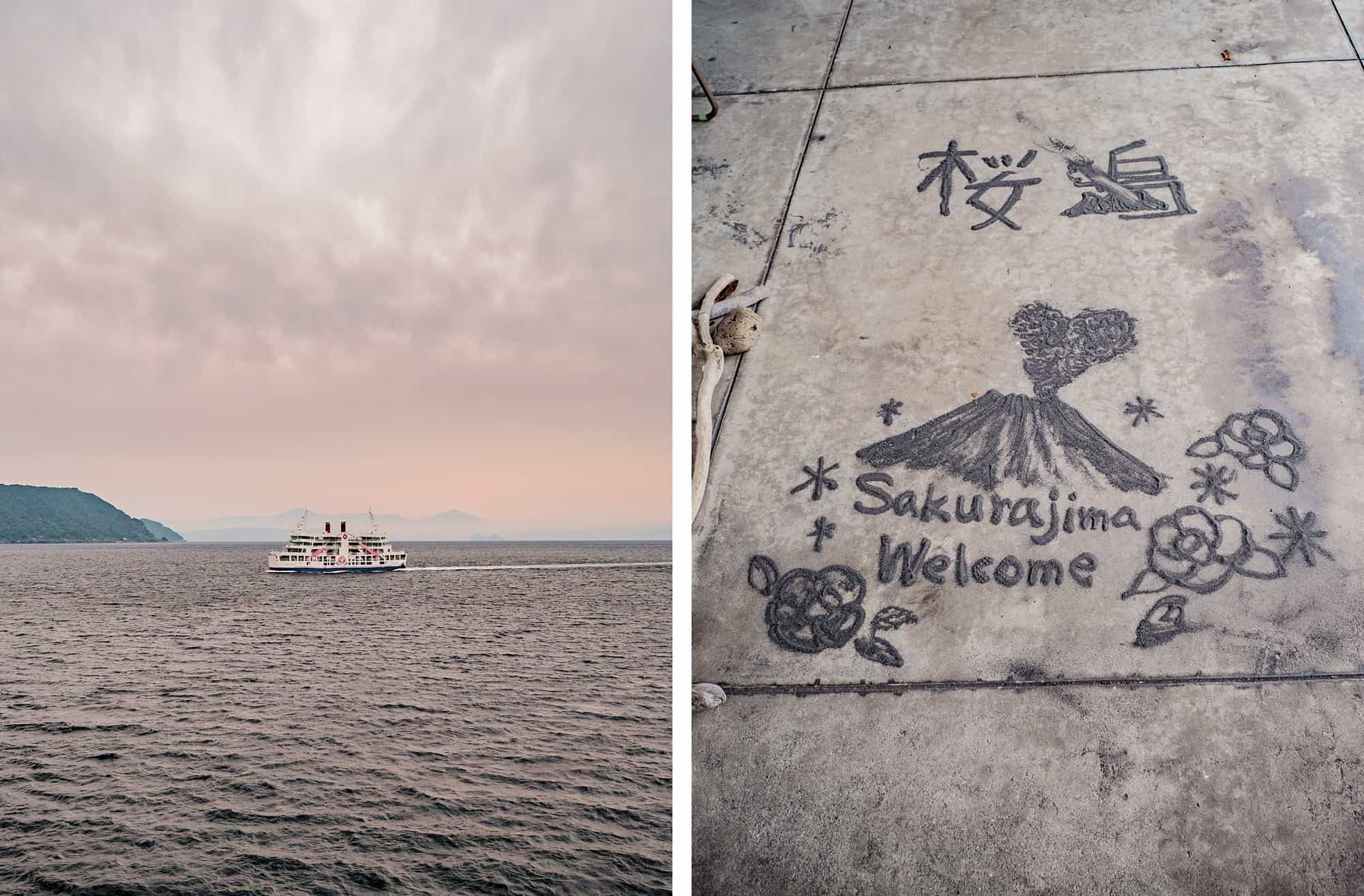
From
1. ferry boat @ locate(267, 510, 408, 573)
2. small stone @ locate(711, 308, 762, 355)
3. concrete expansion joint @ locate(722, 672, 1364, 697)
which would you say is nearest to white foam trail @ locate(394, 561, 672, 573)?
ferry boat @ locate(267, 510, 408, 573)

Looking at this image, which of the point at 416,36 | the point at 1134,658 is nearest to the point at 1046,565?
the point at 1134,658

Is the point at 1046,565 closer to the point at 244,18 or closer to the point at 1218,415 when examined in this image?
the point at 1218,415

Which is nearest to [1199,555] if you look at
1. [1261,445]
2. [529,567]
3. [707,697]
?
[1261,445]

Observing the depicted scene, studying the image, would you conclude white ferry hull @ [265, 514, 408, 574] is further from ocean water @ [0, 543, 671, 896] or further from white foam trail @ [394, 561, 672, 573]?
ocean water @ [0, 543, 671, 896]

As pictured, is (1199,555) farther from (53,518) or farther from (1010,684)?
(53,518)

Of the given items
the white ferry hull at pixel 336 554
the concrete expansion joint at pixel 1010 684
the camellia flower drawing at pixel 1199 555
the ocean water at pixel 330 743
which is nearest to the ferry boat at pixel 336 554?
the white ferry hull at pixel 336 554

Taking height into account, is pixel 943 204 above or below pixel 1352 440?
above

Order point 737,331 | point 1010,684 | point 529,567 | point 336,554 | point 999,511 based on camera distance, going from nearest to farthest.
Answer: point 1010,684 → point 999,511 → point 737,331 → point 336,554 → point 529,567
